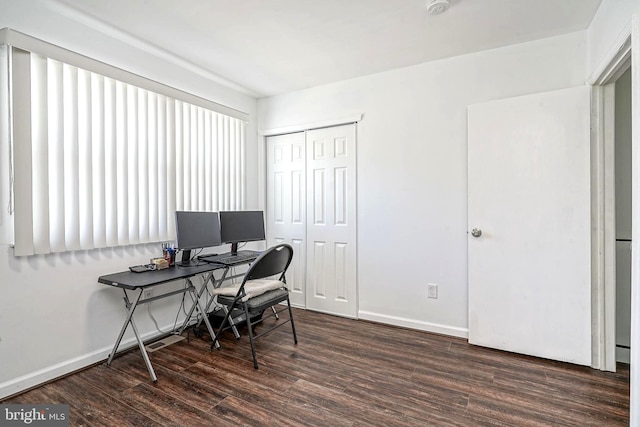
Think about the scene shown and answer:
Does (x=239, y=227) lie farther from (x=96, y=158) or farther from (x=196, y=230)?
(x=96, y=158)

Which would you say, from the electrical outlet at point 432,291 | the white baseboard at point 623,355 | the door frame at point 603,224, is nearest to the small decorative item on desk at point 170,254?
the electrical outlet at point 432,291

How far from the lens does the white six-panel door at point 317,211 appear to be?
11.3 feet

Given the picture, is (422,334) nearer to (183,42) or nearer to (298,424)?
(298,424)

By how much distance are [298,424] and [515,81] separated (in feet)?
9.91

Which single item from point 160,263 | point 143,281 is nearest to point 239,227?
point 160,263

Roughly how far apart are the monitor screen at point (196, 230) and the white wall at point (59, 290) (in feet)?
1.14

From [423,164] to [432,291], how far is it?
122 cm

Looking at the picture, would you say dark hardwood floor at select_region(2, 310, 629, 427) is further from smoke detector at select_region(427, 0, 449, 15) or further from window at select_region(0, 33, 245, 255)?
smoke detector at select_region(427, 0, 449, 15)

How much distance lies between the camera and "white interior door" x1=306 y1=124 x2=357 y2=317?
3.44 m

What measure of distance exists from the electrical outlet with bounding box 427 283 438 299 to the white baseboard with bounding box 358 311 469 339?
26 centimetres

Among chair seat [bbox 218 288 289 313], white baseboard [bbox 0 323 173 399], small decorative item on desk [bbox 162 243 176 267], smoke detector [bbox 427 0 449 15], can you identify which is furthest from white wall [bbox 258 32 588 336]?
white baseboard [bbox 0 323 173 399]

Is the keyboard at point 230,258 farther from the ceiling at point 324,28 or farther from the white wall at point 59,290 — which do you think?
the ceiling at point 324,28

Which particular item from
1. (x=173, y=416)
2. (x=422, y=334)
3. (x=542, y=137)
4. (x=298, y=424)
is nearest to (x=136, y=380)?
(x=173, y=416)

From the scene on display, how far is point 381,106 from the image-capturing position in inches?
127
